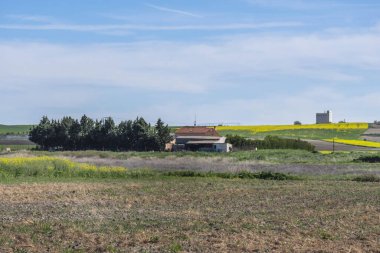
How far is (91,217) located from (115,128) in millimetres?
69853

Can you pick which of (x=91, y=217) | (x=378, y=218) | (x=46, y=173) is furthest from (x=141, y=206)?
(x=46, y=173)

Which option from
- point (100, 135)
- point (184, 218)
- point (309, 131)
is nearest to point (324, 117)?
point (309, 131)

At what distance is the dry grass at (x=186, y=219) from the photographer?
48.7 ft

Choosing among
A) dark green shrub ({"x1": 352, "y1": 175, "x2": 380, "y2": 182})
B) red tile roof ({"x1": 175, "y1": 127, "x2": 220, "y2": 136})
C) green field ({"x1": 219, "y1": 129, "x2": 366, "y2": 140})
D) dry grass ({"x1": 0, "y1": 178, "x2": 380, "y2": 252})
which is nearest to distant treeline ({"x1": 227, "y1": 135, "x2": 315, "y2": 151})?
red tile roof ({"x1": 175, "y1": 127, "x2": 220, "y2": 136})

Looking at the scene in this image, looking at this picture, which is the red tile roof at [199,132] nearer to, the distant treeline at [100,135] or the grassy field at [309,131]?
the distant treeline at [100,135]

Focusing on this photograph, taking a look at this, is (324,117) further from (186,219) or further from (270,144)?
(186,219)

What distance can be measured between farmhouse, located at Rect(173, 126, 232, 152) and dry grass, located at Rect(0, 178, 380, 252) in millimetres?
55240

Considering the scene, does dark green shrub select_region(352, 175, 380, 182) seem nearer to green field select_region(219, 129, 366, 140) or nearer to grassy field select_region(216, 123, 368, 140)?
green field select_region(219, 129, 366, 140)

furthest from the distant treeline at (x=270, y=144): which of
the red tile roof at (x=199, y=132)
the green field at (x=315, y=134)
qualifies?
the green field at (x=315, y=134)

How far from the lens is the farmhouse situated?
85.4m

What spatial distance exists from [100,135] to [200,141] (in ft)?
45.5

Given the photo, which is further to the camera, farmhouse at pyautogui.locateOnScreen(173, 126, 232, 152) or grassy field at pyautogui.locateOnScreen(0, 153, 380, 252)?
farmhouse at pyautogui.locateOnScreen(173, 126, 232, 152)

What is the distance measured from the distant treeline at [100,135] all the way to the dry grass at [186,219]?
56077 millimetres

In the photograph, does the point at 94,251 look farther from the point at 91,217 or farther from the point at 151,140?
the point at 151,140
